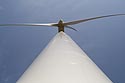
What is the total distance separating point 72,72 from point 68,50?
2.60 m

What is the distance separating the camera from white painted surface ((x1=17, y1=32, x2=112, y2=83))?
9.57 metres

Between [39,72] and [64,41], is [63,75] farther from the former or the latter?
[64,41]

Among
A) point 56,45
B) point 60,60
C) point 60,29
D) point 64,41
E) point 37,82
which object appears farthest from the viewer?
point 60,29

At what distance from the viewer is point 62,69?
1011cm

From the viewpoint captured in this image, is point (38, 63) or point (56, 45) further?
point (56, 45)

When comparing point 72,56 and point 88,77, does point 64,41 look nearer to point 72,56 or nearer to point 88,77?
point 72,56

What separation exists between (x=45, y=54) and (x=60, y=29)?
7204 millimetres

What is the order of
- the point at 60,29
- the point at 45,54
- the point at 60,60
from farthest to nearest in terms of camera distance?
the point at 60,29 → the point at 45,54 → the point at 60,60

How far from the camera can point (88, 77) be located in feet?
32.5

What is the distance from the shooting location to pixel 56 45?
524 inches

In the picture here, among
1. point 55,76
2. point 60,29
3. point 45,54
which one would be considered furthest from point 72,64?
point 60,29

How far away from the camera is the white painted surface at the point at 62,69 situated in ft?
31.4

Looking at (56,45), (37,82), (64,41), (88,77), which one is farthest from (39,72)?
(64,41)

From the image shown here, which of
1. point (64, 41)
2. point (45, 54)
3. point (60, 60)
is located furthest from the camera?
point (64, 41)
